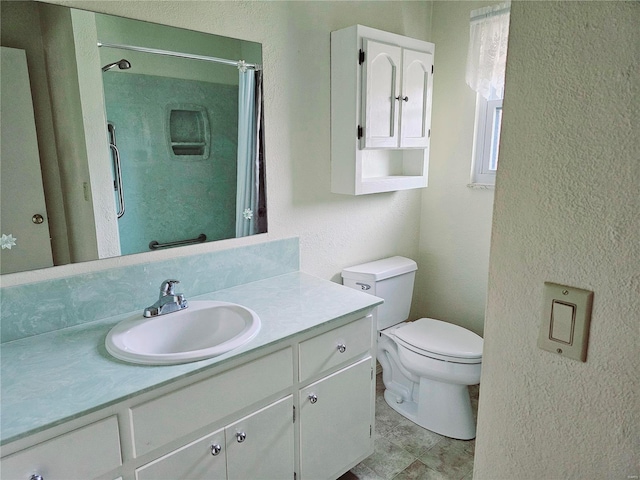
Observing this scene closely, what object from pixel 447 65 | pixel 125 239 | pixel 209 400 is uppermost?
Result: pixel 447 65

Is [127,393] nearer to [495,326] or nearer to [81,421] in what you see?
[81,421]

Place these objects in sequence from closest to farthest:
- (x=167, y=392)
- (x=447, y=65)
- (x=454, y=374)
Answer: (x=167, y=392) < (x=454, y=374) < (x=447, y=65)

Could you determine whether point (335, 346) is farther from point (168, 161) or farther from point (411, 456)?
point (168, 161)

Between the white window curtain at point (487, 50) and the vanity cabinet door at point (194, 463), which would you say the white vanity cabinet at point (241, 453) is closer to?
the vanity cabinet door at point (194, 463)

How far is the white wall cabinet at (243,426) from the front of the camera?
1.03 meters

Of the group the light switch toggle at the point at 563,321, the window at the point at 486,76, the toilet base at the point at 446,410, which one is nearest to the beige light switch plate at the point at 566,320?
the light switch toggle at the point at 563,321

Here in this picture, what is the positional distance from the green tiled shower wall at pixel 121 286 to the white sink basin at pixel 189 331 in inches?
4.5

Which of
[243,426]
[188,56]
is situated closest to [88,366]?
→ [243,426]

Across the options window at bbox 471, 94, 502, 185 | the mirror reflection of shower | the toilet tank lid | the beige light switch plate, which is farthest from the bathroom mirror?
the beige light switch plate

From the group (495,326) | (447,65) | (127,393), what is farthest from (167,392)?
(447,65)

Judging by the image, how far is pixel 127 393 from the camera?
3.49 feet

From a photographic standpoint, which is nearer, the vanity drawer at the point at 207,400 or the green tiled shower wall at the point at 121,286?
the vanity drawer at the point at 207,400

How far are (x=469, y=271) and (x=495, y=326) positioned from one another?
1.93 m

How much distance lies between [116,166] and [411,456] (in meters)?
1.77
